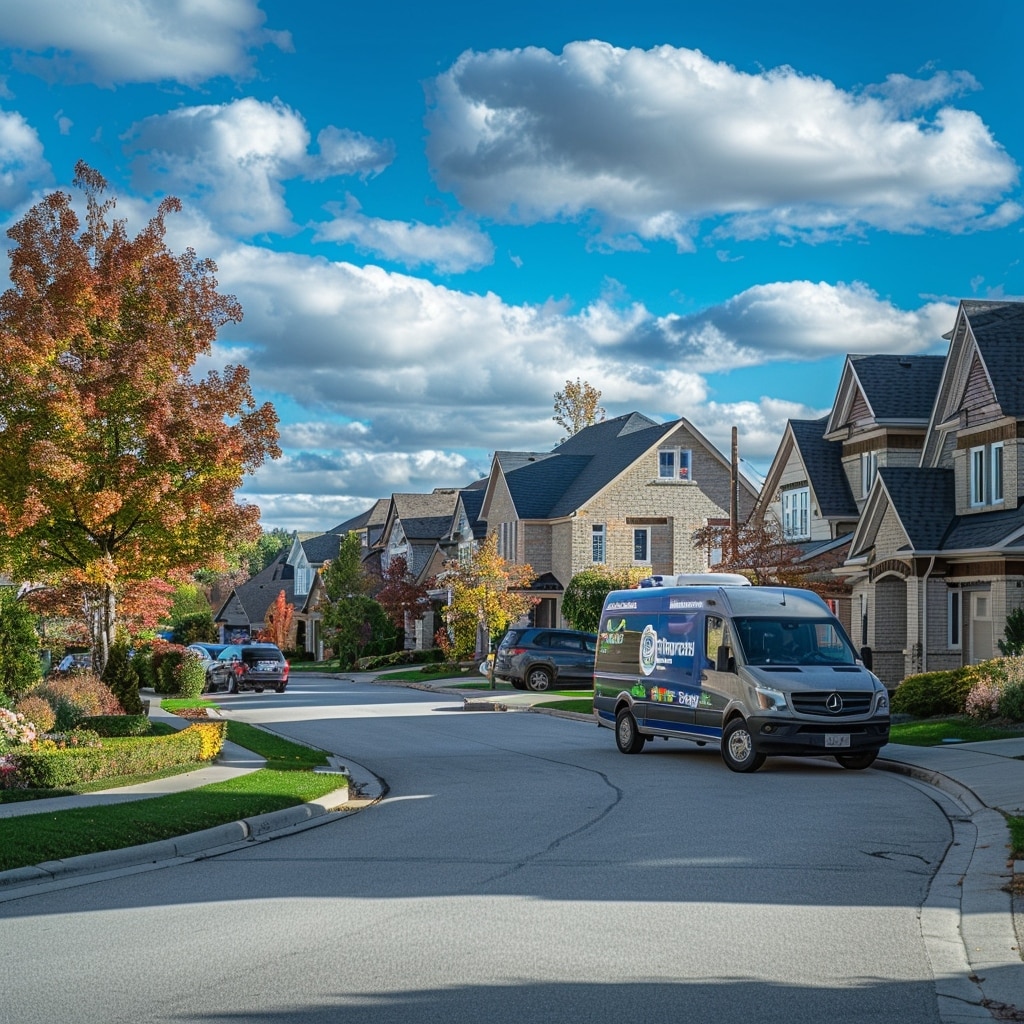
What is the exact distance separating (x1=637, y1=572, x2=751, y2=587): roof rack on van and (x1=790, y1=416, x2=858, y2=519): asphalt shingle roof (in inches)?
803

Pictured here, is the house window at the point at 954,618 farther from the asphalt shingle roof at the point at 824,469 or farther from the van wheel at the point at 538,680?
the van wheel at the point at 538,680

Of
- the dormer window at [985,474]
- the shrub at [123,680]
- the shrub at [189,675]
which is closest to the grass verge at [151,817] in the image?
the shrub at [123,680]

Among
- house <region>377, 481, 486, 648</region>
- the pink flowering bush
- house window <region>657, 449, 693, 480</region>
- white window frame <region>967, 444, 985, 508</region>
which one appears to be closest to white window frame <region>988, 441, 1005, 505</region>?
white window frame <region>967, 444, 985, 508</region>

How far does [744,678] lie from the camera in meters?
18.3

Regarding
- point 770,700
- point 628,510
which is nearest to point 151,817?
point 770,700

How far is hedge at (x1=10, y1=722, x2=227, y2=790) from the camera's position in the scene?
1552cm

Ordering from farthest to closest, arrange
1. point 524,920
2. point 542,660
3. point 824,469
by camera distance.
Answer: point 824,469
point 542,660
point 524,920

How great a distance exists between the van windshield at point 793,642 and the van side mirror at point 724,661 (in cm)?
21

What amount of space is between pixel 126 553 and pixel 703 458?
122 ft

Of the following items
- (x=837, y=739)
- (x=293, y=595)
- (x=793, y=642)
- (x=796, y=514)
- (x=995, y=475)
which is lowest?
(x=837, y=739)

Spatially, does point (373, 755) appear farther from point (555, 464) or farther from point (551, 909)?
point (555, 464)

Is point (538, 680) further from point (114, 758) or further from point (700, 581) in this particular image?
point (114, 758)

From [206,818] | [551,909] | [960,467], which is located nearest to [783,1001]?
[551,909]

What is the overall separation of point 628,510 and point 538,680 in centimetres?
1680
